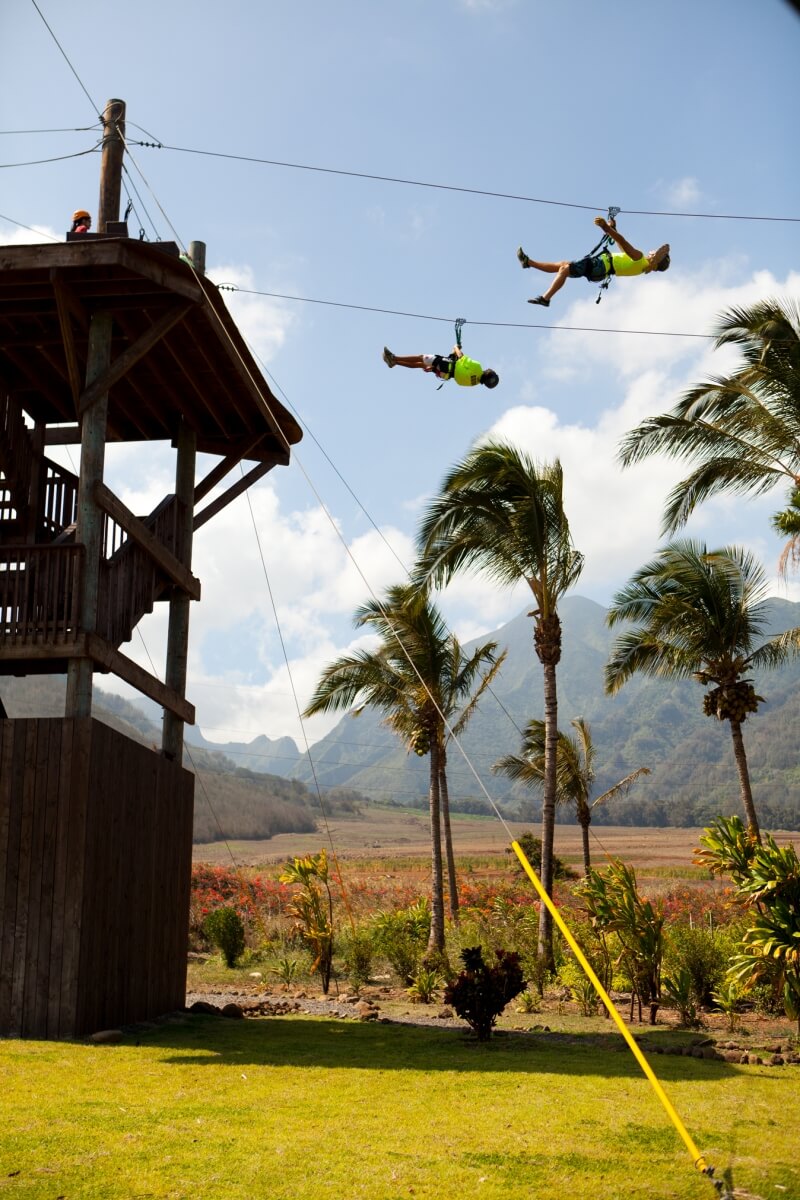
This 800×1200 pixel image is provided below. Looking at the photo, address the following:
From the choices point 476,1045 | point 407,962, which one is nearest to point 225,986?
point 407,962

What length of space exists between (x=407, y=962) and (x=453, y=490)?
26.8 ft

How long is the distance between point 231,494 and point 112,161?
4633mm

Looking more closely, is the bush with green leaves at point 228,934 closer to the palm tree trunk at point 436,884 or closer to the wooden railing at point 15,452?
the palm tree trunk at point 436,884

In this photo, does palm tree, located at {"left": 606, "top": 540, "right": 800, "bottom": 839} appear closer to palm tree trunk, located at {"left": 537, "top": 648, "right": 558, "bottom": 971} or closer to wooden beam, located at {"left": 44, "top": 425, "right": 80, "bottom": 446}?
palm tree trunk, located at {"left": 537, "top": 648, "right": 558, "bottom": 971}

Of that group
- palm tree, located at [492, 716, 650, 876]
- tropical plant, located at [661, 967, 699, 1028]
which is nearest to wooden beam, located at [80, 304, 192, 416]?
tropical plant, located at [661, 967, 699, 1028]

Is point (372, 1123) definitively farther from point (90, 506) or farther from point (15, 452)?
point (15, 452)

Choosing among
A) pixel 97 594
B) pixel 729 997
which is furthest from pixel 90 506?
pixel 729 997

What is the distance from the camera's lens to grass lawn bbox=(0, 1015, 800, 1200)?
6.30m

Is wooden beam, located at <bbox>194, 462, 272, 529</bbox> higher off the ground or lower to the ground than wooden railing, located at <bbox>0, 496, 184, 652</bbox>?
higher

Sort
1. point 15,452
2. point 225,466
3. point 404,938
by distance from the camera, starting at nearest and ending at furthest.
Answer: point 15,452, point 225,466, point 404,938

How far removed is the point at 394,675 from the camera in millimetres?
25219

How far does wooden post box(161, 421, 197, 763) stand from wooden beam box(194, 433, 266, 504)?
34 cm

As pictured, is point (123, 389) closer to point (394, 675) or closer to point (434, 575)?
point (434, 575)

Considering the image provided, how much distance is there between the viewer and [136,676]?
43.1 feet
